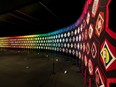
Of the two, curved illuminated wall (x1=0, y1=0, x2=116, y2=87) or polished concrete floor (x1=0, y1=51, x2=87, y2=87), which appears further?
polished concrete floor (x1=0, y1=51, x2=87, y2=87)

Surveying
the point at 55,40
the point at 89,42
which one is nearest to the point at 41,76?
the point at 89,42

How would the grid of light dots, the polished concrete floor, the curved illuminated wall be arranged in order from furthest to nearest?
the grid of light dots
the polished concrete floor
the curved illuminated wall

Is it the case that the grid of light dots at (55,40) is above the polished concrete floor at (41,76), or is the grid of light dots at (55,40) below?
above

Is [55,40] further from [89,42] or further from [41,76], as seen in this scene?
[89,42]

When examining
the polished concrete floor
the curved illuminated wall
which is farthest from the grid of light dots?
the polished concrete floor

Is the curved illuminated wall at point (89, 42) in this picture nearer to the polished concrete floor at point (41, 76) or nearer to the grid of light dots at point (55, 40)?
the grid of light dots at point (55, 40)

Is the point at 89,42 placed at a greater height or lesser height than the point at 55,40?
lesser

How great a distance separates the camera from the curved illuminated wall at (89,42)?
2188 millimetres

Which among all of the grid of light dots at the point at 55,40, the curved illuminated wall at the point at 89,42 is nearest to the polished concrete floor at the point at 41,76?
the curved illuminated wall at the point at 89,42

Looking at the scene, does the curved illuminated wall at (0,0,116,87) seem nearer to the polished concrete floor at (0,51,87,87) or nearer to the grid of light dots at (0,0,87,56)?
the grid of light dots at (0,0,87,56)

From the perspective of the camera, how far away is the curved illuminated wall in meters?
2.19

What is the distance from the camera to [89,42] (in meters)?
4.14

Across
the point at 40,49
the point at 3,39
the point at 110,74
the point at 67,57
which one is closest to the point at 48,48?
the point at 40,49

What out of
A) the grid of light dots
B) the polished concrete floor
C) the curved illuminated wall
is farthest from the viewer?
the grid of light dots
